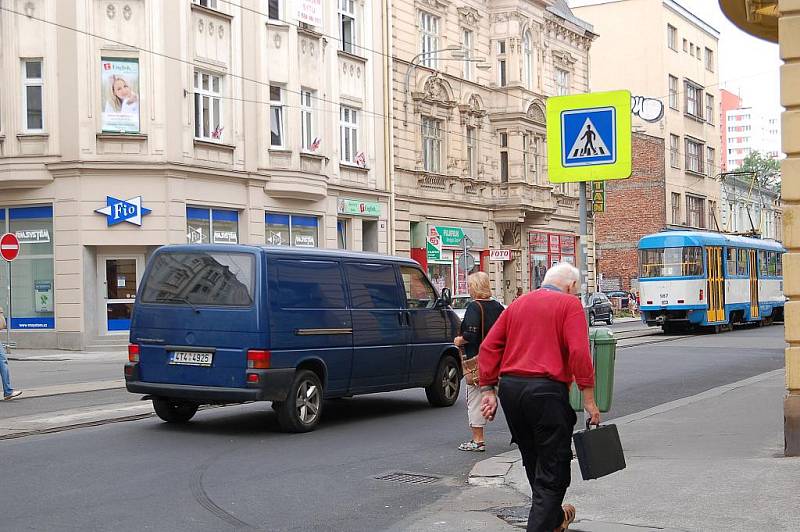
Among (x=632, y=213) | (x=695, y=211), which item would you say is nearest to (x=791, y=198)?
(x=632, y=213)

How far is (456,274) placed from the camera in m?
42.7

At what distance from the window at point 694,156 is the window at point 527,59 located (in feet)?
85.6

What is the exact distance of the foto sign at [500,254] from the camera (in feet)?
139

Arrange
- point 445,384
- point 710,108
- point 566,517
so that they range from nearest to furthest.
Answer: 1. point 566,517
2. point 445,384
3. point 710,108

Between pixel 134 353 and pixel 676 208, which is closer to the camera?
pixel 134 353

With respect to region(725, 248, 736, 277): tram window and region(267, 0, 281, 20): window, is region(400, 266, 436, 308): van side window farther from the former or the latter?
region(725, 248, 736, 277): tram window

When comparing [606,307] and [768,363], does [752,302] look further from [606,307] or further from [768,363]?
[768,363]

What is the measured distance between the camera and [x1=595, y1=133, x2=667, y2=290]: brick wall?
217ft

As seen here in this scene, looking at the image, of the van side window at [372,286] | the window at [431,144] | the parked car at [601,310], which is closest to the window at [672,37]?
the parked car at [601,310]

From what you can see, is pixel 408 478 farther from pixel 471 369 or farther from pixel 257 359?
pixel 257 359

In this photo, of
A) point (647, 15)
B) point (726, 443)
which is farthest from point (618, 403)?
point (647, 15)

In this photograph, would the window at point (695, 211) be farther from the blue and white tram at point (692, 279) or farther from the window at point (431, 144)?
the blue and white tram at point (692, 279)

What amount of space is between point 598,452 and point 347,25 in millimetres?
31870

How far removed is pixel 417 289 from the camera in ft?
47.5
